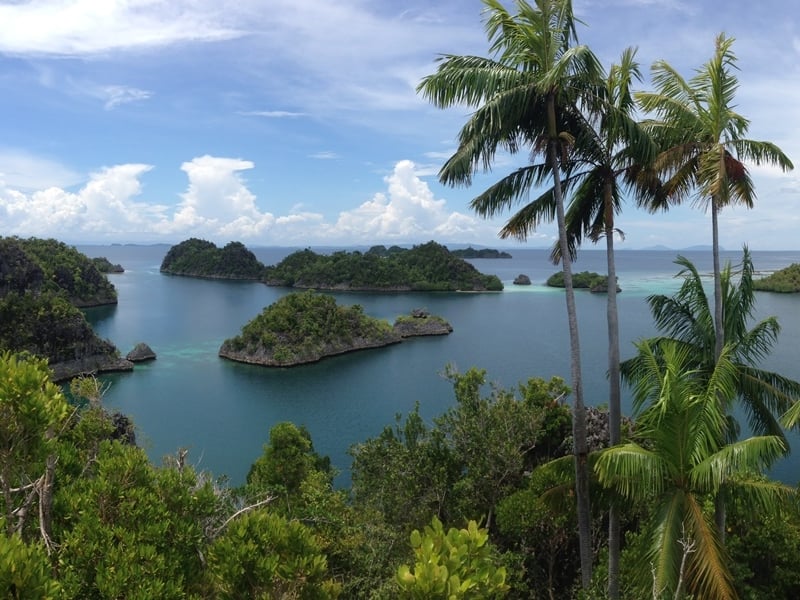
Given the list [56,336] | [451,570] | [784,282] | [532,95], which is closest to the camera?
[451,570]

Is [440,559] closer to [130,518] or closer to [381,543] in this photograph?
[130,518]

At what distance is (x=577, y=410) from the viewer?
28.0ft

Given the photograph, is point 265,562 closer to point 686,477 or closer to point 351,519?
point 686,477

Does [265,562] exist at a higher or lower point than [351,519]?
higher

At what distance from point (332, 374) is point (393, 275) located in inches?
2338

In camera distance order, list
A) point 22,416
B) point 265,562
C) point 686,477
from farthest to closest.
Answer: point 686,477 < point 265,562 < point 22,416

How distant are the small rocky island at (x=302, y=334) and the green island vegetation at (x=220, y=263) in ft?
261

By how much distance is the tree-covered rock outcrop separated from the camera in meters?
47.9

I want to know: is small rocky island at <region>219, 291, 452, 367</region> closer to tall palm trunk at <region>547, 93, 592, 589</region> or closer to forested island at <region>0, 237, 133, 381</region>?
forested island at <region>0, 237, 133, 381</region>

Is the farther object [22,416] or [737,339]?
[737,339]

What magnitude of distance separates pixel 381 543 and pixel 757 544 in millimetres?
7525

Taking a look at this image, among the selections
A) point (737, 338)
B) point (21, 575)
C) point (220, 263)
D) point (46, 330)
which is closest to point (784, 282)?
point (737, 338)

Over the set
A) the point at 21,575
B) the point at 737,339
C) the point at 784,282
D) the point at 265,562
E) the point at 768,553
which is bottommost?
the point at 768,553

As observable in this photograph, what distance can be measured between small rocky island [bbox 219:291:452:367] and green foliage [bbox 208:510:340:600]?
4341 centimetres
